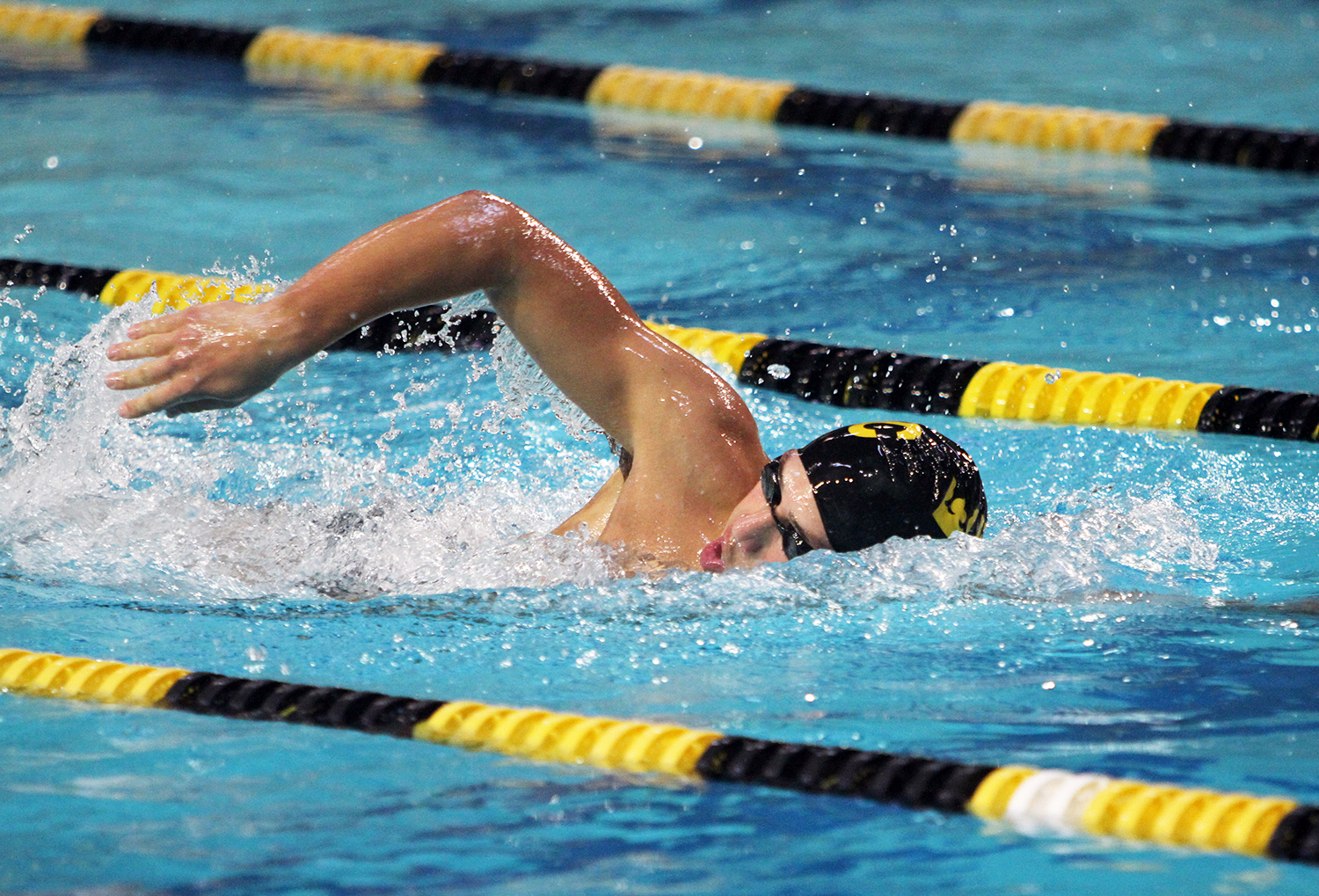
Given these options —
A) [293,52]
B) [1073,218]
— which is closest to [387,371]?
[1073,218]

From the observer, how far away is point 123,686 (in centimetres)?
262

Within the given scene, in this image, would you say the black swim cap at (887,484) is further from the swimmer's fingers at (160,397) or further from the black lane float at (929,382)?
the black lane float at (929,382)

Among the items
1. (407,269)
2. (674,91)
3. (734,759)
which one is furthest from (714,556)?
(674,91)

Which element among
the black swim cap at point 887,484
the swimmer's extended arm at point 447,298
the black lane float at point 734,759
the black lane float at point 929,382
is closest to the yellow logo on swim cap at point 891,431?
the black swim cap at point 887,484

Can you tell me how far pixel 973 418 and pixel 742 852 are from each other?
209 centimetres

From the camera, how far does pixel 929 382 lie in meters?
4.15

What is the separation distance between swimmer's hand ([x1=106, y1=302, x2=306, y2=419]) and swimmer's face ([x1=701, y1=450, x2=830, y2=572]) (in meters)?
0.72

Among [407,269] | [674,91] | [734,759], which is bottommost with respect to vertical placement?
[734,759]

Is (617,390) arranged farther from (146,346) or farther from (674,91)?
(674,91)

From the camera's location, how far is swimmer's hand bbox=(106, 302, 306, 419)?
94.1 inches

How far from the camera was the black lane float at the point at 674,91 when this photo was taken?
237 inches

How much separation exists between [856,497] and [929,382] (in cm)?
153

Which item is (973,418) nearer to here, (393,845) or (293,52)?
(393,845)

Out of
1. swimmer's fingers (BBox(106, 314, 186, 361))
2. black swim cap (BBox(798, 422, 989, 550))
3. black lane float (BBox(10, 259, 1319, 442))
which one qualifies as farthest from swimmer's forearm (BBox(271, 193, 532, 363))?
black lane float (BBox(10, 259, 1319, 442))
